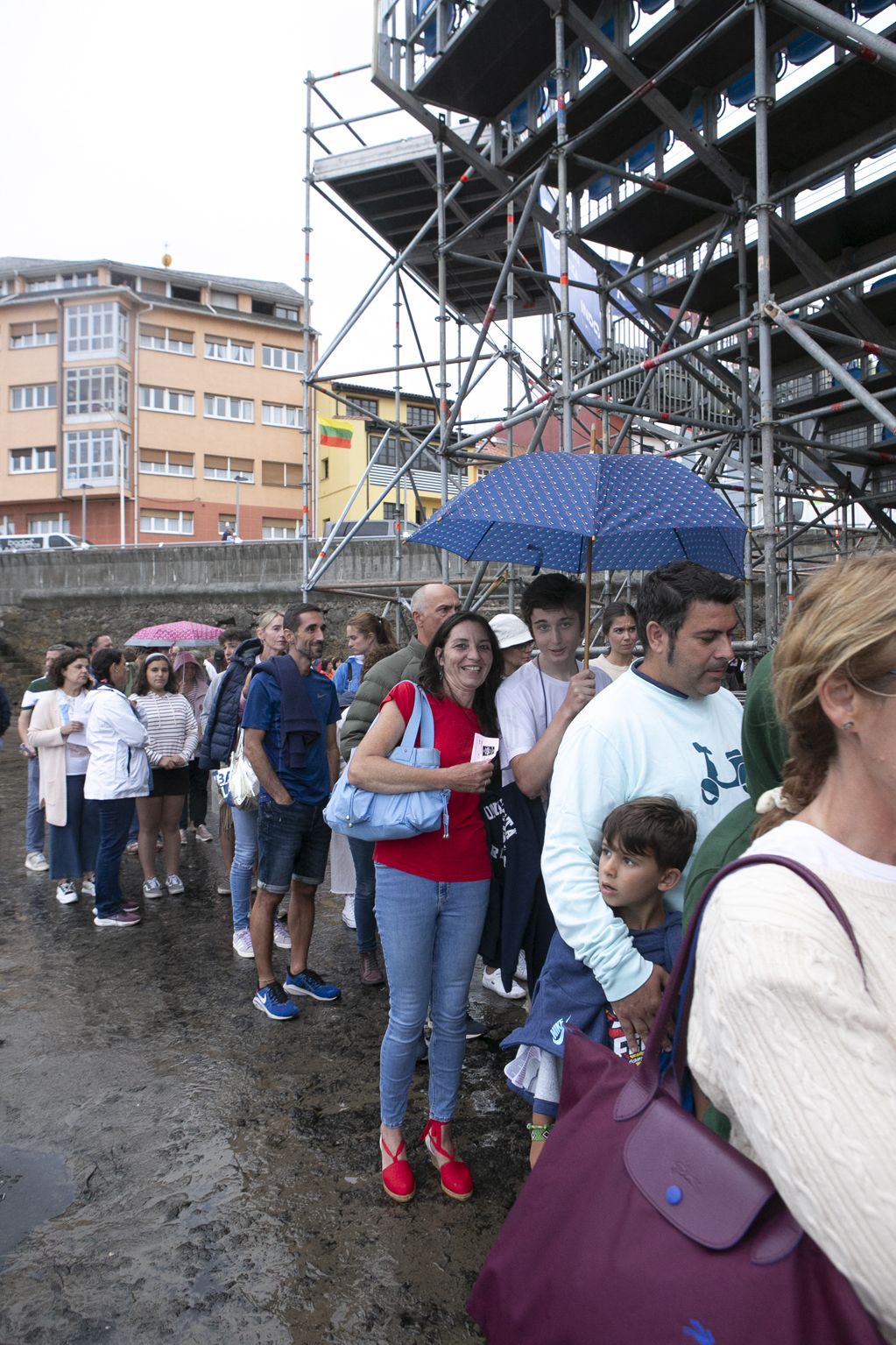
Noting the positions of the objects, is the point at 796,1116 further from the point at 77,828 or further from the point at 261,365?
the point at 261,365

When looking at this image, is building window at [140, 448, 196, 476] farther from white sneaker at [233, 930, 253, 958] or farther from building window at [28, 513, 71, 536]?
white sneaker at [233, 930, 253, 958]

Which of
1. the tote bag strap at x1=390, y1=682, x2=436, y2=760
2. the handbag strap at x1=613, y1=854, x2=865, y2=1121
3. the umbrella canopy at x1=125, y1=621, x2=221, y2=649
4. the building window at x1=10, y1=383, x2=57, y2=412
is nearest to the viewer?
the handbag strap at x1=613, y1=854, x2=865, y2=1121

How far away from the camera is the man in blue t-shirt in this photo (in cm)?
442

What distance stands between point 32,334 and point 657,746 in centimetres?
4838

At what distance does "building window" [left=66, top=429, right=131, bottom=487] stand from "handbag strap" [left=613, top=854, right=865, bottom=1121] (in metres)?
43.2

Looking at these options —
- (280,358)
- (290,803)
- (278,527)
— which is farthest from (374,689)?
(280,358)

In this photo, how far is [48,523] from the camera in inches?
1666

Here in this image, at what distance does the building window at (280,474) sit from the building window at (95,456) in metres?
6.34

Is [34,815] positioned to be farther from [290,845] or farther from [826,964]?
[826,964]

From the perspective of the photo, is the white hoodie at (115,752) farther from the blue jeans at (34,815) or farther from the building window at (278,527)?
the building window at (278,527)

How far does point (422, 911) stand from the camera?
2918 millimetres

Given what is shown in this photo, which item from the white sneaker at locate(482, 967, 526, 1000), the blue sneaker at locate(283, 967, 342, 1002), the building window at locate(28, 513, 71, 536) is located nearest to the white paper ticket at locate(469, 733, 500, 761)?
the white sneaker at locate(482, 967, 526, 1000)

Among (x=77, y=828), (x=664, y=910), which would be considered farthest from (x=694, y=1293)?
(x=77, y=828)

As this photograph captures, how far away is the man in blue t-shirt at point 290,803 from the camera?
4422mm
